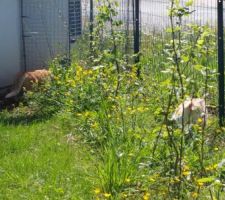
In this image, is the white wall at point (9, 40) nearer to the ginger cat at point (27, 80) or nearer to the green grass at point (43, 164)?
the ginger cat at point (27, 80)

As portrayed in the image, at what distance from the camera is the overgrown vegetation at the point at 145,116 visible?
3512mm

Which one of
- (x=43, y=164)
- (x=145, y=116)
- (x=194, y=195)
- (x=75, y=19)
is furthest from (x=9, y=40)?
(x=194, y=195)

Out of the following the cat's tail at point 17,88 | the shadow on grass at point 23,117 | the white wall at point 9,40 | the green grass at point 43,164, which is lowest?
the green grass at point 43,164

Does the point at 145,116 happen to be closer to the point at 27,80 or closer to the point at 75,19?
the point at 27,80

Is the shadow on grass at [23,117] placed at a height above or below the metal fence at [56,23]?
below

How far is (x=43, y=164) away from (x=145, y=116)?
1.26 metres

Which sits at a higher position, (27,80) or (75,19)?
(75,19)

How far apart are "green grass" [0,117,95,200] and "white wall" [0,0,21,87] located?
240cm

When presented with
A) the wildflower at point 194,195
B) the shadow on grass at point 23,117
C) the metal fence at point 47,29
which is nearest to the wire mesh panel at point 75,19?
the metal fence at point 47,29

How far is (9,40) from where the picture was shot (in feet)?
27.9

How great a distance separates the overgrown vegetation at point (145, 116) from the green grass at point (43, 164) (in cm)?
8

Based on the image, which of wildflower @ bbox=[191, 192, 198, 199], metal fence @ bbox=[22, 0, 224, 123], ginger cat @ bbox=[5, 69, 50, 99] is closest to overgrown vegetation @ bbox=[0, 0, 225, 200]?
wildflower @ bbox=[191, 192, 198, 199]

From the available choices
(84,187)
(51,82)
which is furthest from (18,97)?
(84,187)

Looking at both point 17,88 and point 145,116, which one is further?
point 17,88
